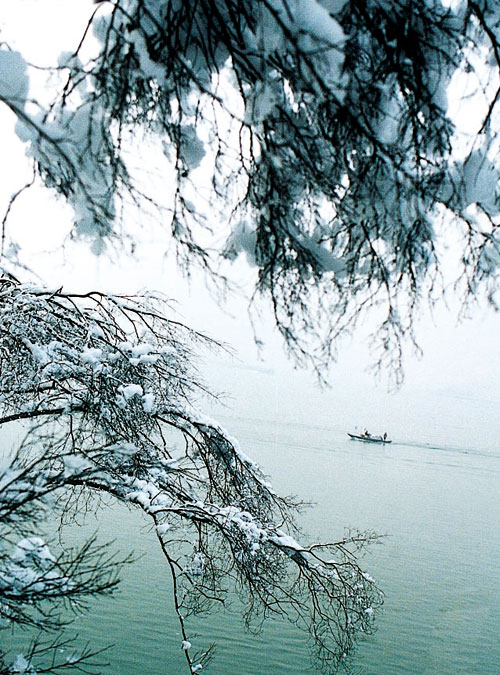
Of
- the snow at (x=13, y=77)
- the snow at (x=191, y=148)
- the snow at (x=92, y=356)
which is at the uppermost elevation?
the snow at (x=191, y=148)

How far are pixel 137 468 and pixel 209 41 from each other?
483 cm

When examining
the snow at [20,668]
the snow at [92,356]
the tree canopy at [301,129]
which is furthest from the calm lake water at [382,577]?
the tree canopy at [301,129]

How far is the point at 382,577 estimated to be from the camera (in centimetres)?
1625

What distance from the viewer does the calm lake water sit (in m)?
11.1

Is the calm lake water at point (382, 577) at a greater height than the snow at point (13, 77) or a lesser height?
lesser

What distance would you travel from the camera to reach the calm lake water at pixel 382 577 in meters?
11.1

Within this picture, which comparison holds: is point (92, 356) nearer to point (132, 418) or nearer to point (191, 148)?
point (132, 418)

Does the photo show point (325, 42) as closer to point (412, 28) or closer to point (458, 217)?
point (412, 28)

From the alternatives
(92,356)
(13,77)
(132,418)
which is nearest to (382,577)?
(132,418)

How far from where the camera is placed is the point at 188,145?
7.29ft

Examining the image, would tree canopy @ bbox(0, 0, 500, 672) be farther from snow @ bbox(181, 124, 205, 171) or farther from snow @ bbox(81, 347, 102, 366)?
snow @ bbox(81, 347, 102, 366)

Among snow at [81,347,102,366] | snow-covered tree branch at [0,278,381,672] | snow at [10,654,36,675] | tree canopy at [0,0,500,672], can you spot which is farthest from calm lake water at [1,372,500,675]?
tree canopy at [0,0,500,672]

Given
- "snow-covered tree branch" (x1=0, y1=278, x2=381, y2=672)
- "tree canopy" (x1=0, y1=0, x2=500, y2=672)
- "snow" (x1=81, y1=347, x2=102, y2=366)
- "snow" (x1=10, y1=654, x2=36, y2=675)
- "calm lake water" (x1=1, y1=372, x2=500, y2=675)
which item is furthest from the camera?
"calm lake water" (x1=1, y1=372, x2=500, y2=675)

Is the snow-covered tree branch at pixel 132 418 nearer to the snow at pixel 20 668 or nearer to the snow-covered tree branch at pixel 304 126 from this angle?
the snow at pixel 20 668
